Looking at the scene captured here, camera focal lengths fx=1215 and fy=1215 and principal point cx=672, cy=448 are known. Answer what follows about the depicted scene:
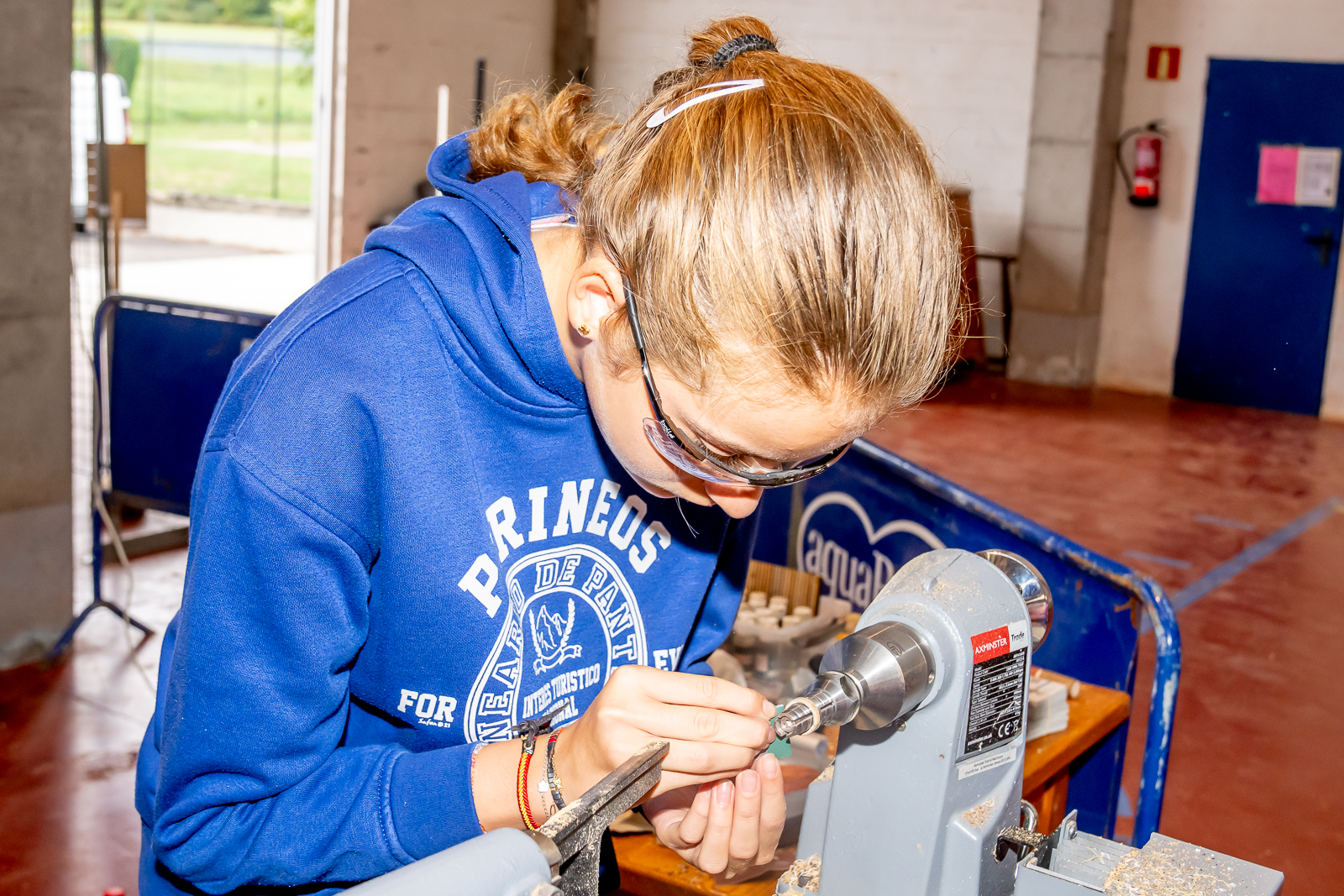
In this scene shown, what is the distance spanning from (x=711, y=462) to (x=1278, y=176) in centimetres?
792

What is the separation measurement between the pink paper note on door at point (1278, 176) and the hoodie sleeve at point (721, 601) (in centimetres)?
759

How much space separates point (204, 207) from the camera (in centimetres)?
1420

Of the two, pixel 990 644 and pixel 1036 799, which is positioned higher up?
pixel 990 644

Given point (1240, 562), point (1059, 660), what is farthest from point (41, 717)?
point (1240, 562)

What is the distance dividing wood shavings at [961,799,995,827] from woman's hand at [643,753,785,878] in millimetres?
158

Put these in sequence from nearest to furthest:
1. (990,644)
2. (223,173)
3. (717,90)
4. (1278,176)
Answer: (717,90) < (990,644) < (1278,176) < (223,173)

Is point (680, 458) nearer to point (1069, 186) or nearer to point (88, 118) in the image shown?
point (1069, 186)

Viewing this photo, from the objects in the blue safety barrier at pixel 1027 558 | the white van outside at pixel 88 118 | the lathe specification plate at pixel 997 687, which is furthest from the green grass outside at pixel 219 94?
the lathe specification plate at pixel 997 687

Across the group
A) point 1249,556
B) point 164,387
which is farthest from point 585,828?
point 1249,556

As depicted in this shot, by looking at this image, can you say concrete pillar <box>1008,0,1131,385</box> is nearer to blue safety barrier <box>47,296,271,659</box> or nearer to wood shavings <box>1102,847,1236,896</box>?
blue safety barrier <box>47,296,271,659</box>

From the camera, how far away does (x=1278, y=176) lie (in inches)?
303

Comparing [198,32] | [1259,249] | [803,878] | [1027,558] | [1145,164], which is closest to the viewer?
[803,878]

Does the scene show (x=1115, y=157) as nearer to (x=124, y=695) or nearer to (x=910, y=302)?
(x=124, y=695)

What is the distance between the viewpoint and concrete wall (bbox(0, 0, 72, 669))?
10.3ft
